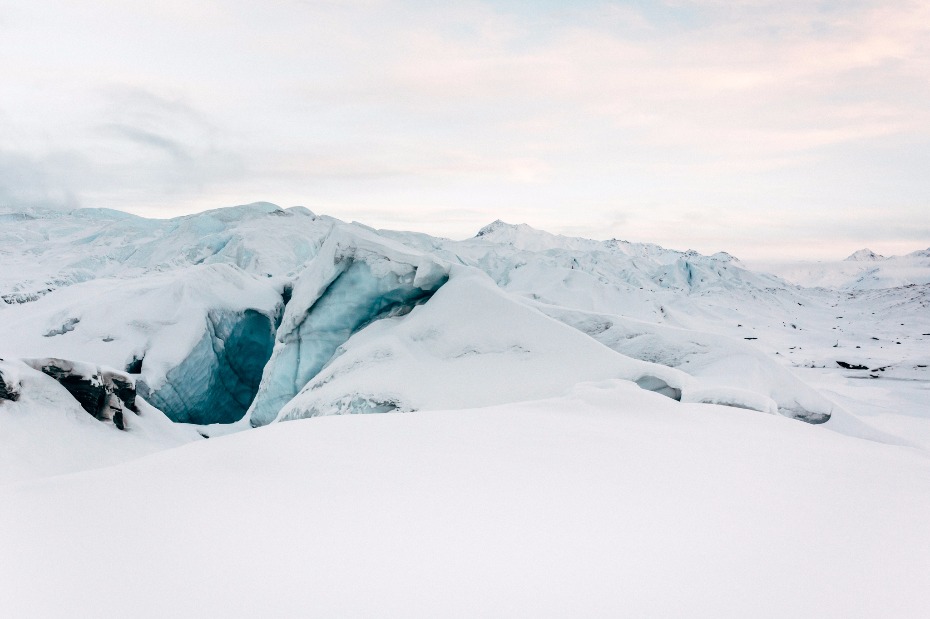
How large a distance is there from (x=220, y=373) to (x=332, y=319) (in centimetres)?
728

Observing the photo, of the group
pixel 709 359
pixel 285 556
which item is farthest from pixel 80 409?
pixel 709 359

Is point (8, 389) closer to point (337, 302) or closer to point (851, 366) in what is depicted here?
point (337, 302)

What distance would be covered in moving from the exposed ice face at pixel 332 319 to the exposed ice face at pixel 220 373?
3527mm

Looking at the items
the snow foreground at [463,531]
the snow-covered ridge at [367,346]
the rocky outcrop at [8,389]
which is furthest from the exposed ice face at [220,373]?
the snow foreground at [463,531]

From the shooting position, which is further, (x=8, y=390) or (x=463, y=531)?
(x=8, y=390)

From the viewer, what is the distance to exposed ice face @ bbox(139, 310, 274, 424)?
54.2ft

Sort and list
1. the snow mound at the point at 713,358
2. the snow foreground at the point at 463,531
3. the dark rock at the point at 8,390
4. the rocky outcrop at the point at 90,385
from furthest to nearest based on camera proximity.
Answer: the snow mound at the point at 713,358
the rocky outcrop at the point at 90,385
the dark rock at the point at 8,390
the snow foreground at the point at 463,531

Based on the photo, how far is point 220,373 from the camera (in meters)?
18.5

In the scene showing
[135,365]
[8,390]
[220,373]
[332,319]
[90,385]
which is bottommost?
[220,373]

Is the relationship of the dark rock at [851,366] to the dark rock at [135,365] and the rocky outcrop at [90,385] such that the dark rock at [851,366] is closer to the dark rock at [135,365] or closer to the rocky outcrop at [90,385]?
the rocky outcrop at [90,385]

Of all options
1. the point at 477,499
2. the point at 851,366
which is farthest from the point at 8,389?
the point at 851,366

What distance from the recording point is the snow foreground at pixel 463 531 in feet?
6.61

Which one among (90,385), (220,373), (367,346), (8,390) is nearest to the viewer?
(8,390)

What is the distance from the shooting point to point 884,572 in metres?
2.25
